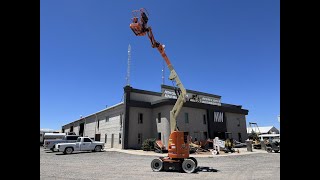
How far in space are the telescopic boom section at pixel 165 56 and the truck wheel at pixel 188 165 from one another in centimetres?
233

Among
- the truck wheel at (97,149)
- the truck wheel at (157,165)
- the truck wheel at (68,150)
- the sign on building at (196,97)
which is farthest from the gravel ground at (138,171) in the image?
the sign on building at (196,97)

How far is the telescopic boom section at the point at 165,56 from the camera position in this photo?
15.9 meters

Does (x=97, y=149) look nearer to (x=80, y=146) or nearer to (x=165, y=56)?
(x=80, y=146)

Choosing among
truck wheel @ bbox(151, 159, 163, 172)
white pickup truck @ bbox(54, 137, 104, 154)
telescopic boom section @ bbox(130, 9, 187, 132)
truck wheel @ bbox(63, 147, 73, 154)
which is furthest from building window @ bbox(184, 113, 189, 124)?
truck wheel @ bbox(151, 159, 163, 172)

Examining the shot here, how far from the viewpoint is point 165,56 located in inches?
718

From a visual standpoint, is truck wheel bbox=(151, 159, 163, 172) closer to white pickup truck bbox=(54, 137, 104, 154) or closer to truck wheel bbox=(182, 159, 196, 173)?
truck wheel bbox=(182, 159, 196, 173)

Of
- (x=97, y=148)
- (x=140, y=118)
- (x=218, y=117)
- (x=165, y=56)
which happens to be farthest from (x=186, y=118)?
(x=165, y=56)

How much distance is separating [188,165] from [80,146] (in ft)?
63.5

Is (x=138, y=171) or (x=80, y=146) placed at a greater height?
(x=138, y=171)
